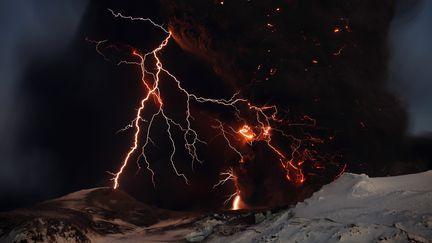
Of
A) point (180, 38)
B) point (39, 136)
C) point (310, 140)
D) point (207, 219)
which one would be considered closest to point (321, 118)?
point (310, 140)

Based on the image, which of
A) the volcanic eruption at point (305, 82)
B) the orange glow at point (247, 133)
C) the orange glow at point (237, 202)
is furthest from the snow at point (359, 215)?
the orange glow at point (237, 202)

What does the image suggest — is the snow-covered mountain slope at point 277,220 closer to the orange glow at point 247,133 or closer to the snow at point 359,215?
the snow at point 359,215

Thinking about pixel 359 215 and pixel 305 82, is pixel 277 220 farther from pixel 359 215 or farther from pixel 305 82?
pixel 305 82

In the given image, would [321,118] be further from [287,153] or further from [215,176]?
[215,176]

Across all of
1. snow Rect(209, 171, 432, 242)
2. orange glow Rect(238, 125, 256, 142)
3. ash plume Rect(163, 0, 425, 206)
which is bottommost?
snow Rect(209, 171, 432, 242)

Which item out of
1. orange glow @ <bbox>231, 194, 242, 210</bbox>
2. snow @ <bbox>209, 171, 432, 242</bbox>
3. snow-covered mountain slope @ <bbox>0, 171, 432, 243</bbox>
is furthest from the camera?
orange glow @ <bbox>231, 194, 242, 210</bbox>

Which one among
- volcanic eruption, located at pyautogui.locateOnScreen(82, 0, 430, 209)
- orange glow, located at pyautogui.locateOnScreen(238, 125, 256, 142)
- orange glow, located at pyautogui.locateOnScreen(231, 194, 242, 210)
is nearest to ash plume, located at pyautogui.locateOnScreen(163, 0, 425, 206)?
volcanic eruption, located at pyautogui.locateOnScreen(82, 0, 430, 209)

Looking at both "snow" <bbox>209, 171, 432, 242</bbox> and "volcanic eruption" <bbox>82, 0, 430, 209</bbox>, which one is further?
"volcanic eruption" <bbox>82, 0, 430, 209</bbox>

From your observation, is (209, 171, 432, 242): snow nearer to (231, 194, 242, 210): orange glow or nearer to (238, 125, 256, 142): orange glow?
(238, 125, 256, 142): orange glow

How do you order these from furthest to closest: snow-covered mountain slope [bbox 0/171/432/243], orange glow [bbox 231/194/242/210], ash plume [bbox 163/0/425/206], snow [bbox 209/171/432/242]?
orange glow [bbox 231/194/242/210]
ash plume [bbox 163/0/425/206]
snow-covered mountain slope [bbox 0/171/432/243]
snow [bbox 209/171/432/242]
